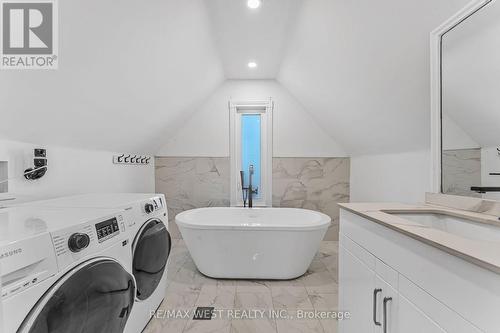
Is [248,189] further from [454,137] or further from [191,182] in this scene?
[454,137]

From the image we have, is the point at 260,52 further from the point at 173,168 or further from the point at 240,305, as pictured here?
the point at 240,305

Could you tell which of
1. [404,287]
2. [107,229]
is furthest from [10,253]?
[404,287]

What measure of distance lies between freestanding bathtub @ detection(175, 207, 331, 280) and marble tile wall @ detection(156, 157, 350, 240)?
3.71 ft

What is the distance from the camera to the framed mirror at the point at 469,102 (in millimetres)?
1147

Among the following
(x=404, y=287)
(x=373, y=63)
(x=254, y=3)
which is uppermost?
(x=254, y=3)

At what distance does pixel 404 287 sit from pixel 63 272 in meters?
1.26

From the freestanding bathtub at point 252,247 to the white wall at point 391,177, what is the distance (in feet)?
2.58

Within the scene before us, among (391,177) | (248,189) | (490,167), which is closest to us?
(490,167)

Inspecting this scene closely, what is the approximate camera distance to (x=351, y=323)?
4.32 ft

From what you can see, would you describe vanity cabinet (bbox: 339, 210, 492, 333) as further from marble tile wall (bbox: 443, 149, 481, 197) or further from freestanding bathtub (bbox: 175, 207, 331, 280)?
freestanding bathtub (bbox: 175, 207, 331, 280)

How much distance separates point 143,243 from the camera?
4.60ft

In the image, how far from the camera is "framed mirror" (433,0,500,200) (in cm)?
115

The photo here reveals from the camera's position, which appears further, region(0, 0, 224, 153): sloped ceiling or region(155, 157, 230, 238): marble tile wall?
region(155, 157, 230, 238): marble tile wall

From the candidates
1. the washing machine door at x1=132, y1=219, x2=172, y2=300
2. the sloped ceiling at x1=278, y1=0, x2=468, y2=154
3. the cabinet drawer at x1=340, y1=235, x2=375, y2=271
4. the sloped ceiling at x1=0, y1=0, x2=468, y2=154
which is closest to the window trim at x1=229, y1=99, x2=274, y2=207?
the sloped ceiling at x1=0, y1=0, x2=468, y2=154
